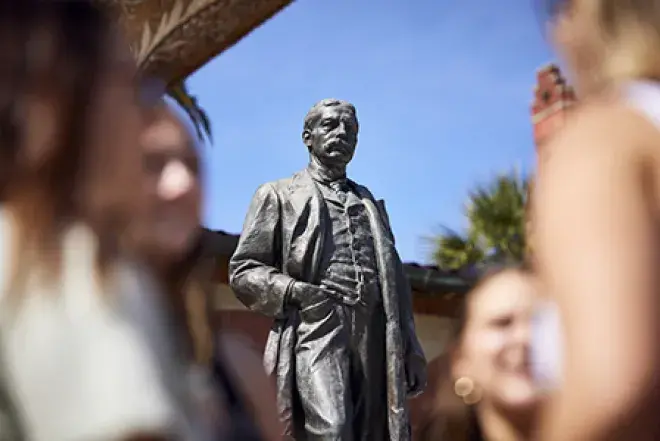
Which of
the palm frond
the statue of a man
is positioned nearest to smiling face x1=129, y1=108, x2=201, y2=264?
the statue of a man

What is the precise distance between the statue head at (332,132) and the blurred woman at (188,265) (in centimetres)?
378

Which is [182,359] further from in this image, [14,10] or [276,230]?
[276,230]

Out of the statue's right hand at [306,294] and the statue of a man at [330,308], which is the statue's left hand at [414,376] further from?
the statue's right hand at [306,294]

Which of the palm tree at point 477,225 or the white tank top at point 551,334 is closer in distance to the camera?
the white tank top at point 551,334

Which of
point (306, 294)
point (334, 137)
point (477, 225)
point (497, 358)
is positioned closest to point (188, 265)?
point (497, 358)

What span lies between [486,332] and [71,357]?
0.41 metres

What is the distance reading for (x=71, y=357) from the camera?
32.4 inches

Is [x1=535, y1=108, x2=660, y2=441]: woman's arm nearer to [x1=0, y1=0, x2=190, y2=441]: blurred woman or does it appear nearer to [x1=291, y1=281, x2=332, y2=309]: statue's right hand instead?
[x1=0, y1=0, x2=190, y2=441]: blurred woman

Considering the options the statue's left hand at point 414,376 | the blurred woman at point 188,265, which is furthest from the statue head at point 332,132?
the blurred woman at point 188,265

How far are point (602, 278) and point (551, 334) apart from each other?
0.32 feet

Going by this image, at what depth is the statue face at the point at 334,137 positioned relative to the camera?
488cm

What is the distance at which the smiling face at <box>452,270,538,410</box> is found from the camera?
937 mm

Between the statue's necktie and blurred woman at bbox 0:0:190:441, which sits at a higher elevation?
the statue's necktie

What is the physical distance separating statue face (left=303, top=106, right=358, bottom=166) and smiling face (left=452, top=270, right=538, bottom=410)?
3900mm
